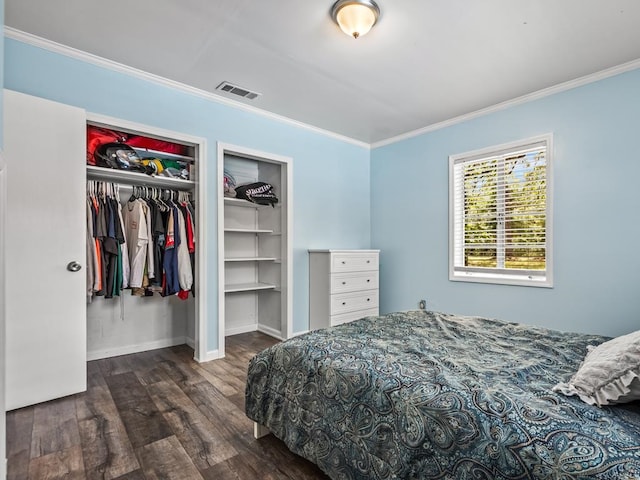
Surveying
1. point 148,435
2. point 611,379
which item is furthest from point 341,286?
point 611,379

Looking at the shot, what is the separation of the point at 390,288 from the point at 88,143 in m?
3.50

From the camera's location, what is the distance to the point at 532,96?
3090 mm

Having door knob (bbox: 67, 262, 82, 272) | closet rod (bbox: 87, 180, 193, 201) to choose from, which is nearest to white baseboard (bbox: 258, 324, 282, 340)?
closet rod (bbox: 87, 180, 193, 201)

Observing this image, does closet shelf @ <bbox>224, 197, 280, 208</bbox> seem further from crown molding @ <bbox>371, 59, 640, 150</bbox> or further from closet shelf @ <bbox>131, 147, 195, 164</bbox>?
crown molding @ <bbox>371, 59, 640, 150</bbox>

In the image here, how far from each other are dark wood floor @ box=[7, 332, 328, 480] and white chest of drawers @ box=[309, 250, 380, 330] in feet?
4.29

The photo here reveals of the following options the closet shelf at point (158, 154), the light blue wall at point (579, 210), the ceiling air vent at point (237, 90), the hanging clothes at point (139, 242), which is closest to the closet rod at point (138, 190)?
the hanging clothes at point (139, 242)

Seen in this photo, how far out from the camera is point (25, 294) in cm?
215

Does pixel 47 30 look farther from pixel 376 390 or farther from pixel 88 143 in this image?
pixel 376 390

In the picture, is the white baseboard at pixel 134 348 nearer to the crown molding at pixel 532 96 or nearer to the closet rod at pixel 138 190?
the closet rod at pixel 138 190

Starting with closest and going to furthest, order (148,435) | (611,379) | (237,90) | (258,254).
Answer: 1. (611,379)
2. (148,435)
3. (237,90)
4. (258,254)

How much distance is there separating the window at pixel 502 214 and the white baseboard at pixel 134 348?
3.08 metres

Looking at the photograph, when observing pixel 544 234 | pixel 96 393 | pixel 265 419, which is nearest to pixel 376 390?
pixel 265 419

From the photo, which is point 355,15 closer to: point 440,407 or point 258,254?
point 440,407

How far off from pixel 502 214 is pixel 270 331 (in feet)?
9.46
